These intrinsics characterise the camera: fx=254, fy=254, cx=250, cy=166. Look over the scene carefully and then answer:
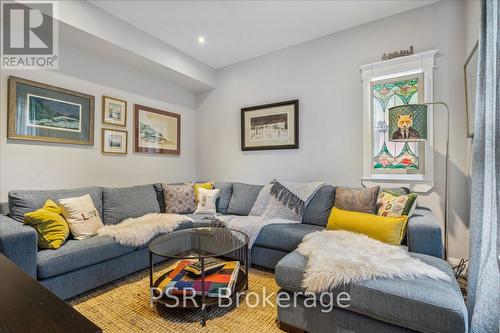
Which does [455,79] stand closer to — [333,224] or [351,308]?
[333,224]

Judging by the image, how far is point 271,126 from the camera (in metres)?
3.66

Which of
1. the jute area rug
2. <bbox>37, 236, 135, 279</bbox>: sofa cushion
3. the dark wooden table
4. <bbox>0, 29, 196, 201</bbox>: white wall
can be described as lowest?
the jute area rug

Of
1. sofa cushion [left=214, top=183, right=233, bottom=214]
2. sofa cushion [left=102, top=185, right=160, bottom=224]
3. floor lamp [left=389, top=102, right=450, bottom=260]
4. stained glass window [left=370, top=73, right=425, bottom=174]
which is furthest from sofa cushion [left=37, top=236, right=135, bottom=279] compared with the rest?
stained glass window [left=370, top=73, right=425, bottom=174]

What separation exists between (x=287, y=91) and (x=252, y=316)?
9.11 feet

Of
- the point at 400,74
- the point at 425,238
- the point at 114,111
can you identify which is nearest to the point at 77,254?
the point at 114,111

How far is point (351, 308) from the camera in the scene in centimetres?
140

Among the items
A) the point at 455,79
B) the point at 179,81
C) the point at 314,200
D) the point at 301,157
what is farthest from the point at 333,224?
the point at 179,81

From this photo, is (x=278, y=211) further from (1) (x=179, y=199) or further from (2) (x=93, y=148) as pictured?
(2) (x=93, y=148)

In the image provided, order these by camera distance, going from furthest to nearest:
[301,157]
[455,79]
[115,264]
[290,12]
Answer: [301,157] → [290,12] → [455,79] → [115,264]

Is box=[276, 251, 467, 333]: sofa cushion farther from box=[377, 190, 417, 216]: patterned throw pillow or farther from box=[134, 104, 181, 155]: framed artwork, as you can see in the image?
box=[134, 104, 181, 155]: framed artwork

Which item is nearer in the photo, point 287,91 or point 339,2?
point 339,2

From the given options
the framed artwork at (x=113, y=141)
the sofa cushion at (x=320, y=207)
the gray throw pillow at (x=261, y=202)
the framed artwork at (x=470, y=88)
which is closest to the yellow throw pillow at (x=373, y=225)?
the sofa cushion at (x=320, y=207)

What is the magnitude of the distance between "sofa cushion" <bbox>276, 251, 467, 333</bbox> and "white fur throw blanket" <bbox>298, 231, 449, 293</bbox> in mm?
40

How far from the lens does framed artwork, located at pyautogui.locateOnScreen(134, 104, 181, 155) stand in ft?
11.6
